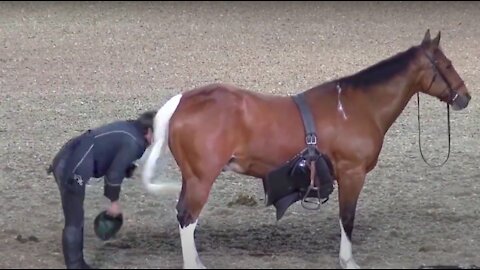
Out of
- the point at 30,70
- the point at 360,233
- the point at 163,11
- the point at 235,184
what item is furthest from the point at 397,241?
the point at 163,11

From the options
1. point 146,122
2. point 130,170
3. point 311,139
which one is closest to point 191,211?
point 130,170

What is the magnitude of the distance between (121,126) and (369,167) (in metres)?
1.63

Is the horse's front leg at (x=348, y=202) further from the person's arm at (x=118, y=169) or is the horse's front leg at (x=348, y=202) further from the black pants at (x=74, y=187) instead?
the black pants at (x=74, y=187)

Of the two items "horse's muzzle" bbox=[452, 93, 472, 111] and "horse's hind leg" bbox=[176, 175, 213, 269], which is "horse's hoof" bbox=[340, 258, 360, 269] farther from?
"horse's muzzle" bbox=[452, 93, 472, 111]

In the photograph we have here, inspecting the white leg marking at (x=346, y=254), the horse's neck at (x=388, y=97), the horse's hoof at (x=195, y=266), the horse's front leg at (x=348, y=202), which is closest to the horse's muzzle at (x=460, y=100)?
the horse's neck at (x=388, y=97)

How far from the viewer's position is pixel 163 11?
64.6 ft

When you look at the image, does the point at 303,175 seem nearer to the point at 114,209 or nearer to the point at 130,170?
the point at 130,170

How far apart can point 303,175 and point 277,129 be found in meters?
0.34

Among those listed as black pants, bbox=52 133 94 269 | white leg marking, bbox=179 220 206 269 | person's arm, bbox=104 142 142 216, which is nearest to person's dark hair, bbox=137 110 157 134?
person's arm, bbox=104 142 142 216

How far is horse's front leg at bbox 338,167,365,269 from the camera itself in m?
5.88

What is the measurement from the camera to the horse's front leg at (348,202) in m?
5.88

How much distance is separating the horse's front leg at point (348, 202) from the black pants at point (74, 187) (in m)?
1.61

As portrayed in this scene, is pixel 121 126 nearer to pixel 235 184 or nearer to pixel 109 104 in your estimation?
pixel 235 184

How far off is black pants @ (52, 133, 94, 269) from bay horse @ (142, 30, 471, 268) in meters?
0.38
